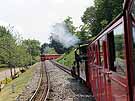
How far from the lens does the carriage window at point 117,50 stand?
16.4 ft

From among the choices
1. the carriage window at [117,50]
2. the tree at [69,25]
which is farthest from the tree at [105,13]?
the carriage window at [117,50]

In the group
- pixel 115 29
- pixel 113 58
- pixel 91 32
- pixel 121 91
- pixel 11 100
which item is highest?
pixel 91 32

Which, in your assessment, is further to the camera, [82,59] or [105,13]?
[105,13]

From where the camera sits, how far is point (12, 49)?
46094mm

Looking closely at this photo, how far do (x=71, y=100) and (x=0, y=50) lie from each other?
94.4 ft

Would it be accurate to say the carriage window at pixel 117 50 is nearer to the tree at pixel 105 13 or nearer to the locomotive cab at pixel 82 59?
the locomotive cab at pixel 82 59

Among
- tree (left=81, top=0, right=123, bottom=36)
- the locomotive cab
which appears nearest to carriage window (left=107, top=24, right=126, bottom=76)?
the locomotive cab

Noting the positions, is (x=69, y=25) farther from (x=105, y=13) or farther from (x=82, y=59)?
(x=82, y=59)

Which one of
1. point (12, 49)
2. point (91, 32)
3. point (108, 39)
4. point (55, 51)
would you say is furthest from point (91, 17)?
point (108, 39)

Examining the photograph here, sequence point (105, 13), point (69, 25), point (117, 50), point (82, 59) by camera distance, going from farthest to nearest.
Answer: point (69, 25) < point (105, 13) < point (82, 59) < point (117, 50)

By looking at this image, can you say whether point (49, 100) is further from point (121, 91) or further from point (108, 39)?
point (121, 91)

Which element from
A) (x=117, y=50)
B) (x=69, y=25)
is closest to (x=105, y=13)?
(x=69, y=25)

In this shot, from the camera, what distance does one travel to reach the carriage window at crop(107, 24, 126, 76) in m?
4.98

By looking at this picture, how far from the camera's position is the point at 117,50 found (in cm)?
552
